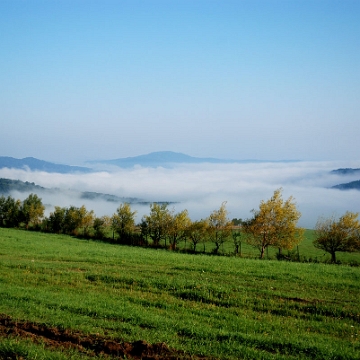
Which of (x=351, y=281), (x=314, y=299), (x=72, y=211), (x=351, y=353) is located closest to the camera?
(x=351, y=353)

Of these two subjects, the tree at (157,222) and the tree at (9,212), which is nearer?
the tree at (157,222)

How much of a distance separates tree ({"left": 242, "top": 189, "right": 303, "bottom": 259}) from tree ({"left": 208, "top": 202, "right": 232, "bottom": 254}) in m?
11.8

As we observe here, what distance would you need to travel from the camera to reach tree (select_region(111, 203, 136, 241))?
259ft

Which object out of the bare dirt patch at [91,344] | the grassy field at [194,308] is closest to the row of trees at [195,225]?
the grassy field at [194,308]

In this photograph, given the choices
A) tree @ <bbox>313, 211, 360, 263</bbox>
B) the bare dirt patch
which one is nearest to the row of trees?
tree @ <bbox>313, 211, 360, 263</bbox>

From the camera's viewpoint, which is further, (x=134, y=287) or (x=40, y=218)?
(x=40, y=218)

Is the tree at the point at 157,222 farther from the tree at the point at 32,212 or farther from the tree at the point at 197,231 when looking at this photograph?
the tree at the point at 32,212

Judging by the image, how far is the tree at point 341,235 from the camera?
60.6 m

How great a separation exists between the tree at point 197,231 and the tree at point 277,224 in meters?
14.3

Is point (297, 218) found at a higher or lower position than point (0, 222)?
higher

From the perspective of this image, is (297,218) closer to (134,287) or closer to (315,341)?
(134,287)

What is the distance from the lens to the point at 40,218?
102 meters

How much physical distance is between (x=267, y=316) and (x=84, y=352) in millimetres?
8312

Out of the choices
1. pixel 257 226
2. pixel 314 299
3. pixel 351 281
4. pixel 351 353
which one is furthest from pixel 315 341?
pixel 257 226
